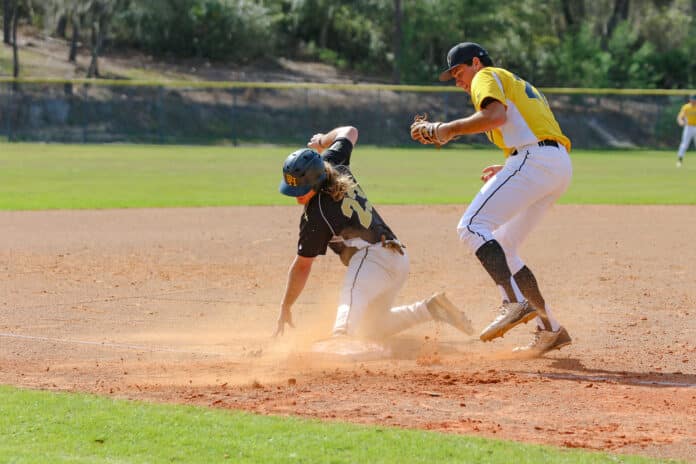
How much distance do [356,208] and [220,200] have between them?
11140 millimetres

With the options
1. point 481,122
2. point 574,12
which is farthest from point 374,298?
point 574,12

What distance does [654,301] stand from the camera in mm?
8672

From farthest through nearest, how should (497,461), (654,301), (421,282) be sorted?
1. (421,282)
2. (654,301)
3. (497,461)

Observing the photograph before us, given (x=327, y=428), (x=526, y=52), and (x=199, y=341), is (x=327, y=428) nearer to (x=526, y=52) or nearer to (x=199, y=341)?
(x=199, y=341)

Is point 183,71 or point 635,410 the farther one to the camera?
point 183,71

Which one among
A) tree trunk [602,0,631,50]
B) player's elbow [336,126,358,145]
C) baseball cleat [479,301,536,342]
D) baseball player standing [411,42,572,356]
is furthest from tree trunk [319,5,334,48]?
baseball cleat [479,301,536,342]

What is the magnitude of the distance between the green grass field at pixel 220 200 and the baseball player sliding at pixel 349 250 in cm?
171

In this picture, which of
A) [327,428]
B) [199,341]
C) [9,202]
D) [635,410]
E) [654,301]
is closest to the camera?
[327,428]

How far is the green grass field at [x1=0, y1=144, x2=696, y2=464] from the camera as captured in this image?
4.31m

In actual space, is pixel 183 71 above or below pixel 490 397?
below

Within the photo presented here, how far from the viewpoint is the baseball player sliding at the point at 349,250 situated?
6.46 metres

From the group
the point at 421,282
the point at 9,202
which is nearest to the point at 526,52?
the point at 9,202

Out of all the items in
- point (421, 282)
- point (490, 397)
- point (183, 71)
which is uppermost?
point (490, 397)

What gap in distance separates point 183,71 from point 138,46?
13.8 feet
